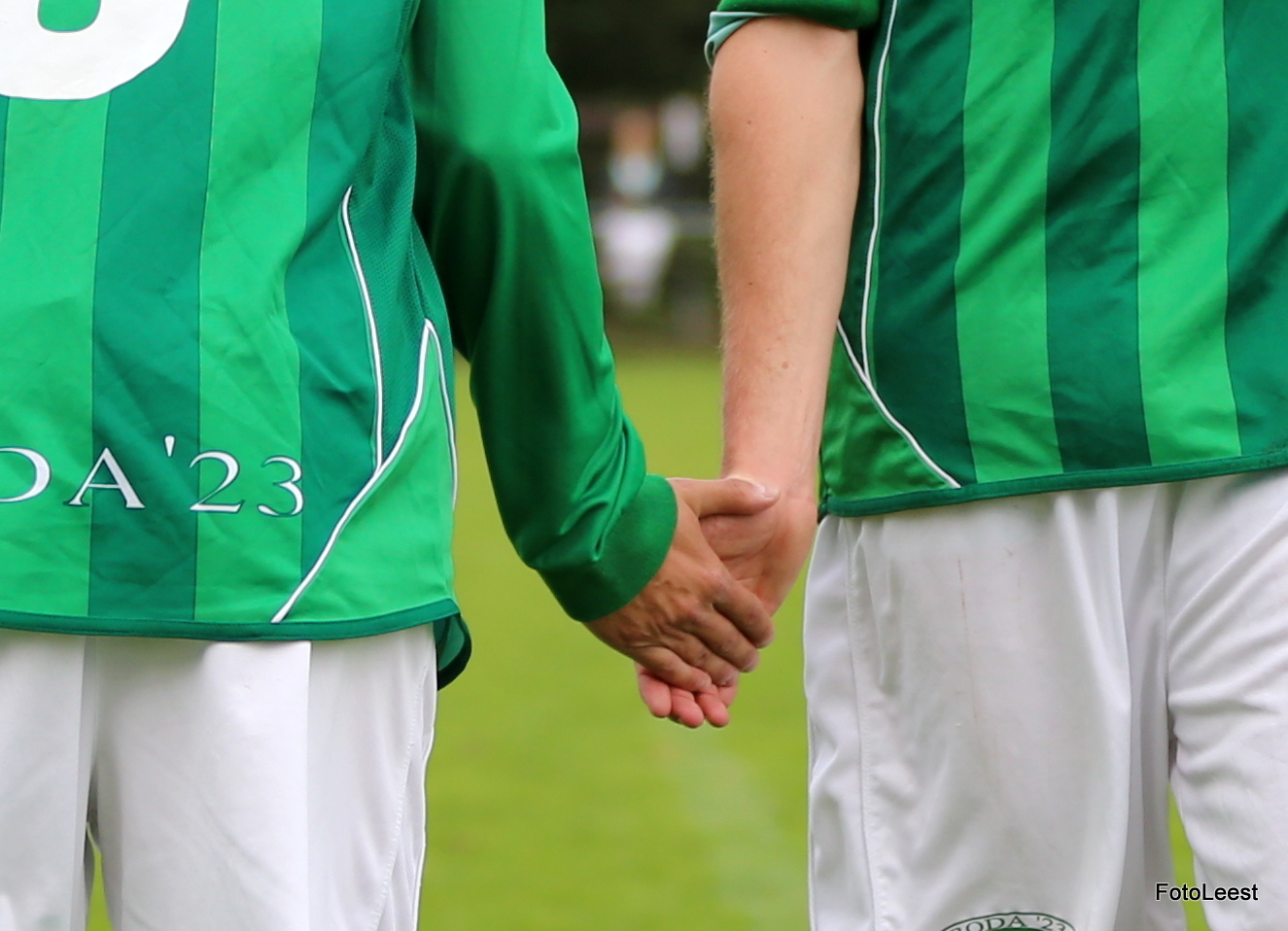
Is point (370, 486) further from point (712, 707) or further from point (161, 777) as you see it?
point (712, 707)

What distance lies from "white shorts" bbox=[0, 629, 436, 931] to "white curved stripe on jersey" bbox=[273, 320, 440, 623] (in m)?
0.04

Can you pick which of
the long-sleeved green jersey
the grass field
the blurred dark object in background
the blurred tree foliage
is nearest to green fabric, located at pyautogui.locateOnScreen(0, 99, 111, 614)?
the long-sleeved green jersey

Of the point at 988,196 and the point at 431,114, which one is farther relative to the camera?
the point at 988,196

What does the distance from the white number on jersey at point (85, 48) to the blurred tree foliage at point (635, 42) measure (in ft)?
89.1

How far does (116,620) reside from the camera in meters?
1.59

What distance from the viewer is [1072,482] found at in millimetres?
2025

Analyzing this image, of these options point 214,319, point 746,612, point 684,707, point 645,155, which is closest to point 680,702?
point 684,707

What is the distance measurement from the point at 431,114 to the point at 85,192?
345 mm

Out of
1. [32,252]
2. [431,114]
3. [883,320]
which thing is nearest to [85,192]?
[32,252]

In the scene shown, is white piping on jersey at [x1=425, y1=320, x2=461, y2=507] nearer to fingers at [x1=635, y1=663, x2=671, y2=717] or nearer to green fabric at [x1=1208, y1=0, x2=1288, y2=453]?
fingers at [x1=635, y1=663, x2=671, y2=717]

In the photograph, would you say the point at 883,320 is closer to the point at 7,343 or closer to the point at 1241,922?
the point at 1241,922

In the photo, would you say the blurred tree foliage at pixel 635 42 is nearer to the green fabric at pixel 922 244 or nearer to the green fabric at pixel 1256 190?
the green fabric at pixel 922 244

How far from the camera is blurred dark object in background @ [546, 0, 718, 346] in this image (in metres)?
22.4

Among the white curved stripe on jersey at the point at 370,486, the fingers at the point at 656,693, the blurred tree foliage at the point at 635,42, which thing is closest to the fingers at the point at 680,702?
the fingers at the point at 656,693
